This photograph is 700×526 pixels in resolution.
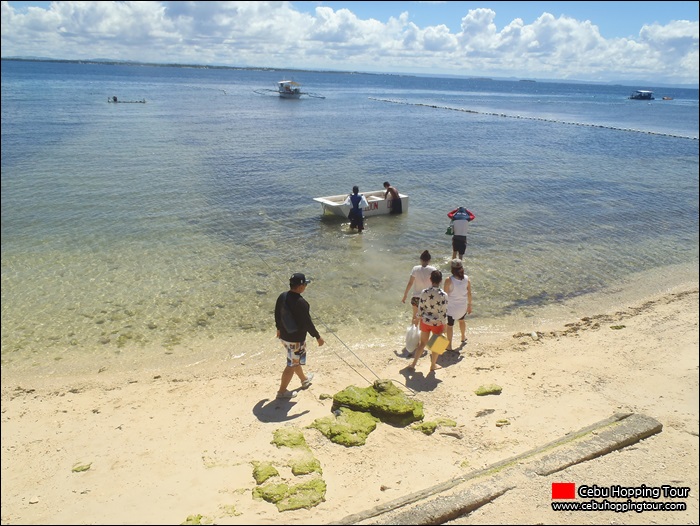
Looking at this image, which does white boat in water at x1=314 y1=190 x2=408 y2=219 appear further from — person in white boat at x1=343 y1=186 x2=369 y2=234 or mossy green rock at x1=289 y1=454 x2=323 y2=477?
mossy green rock at x1=289 y1=454 x2=323 y2=477

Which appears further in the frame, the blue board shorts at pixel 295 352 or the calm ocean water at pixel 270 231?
the calm ocean water at pixel 270 231

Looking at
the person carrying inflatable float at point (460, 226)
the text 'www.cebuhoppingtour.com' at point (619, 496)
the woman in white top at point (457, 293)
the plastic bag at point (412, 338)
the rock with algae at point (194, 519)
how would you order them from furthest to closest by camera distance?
1. the person carrying inflatable float at point (460, 226)
2. the plastic bag at point (412, 338)
3. the woman in white top at point (457, 293)
4. the rock with algae at point (194, 519)
5. the text 'www.cebuhoppingtour.com' at point (619, 496)

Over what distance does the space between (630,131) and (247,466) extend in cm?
6300

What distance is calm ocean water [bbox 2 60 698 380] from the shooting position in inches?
443

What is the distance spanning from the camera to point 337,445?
21.1 feet

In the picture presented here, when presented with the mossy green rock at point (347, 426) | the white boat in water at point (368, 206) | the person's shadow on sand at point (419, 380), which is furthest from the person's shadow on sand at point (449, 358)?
the white boat in water at point (368, 206)

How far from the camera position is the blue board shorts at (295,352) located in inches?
292

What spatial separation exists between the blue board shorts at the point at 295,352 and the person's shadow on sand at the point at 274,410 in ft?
2.01

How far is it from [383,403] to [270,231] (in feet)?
36.4

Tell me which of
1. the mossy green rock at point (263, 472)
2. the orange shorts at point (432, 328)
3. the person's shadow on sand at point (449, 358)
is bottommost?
the person's shadow on sand at point (449, 358)

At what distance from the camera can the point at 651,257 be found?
16.0 m

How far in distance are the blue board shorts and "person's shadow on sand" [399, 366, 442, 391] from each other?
192 centimetres

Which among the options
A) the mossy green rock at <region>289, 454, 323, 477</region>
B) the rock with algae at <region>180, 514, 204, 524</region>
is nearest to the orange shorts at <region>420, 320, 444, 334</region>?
the mossy green rock at <region>289, 454, 323, 477</region>

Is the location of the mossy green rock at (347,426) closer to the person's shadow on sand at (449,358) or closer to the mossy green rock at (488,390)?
the mossy green rock at (488,390)
